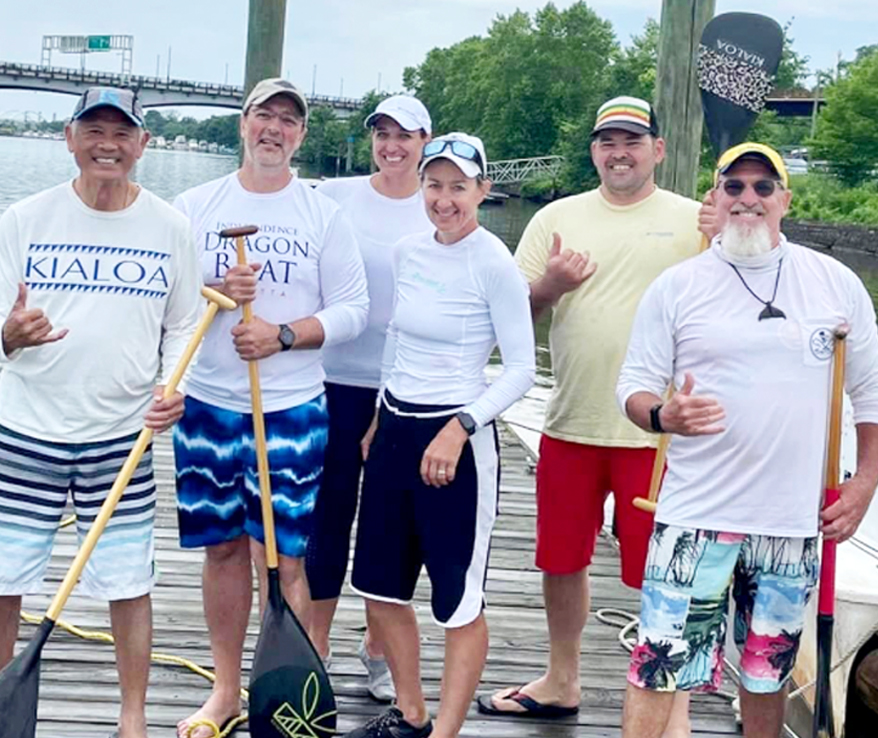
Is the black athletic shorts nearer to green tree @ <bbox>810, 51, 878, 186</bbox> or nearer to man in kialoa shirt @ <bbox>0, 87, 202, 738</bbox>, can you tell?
man in kialoa shirt @ <bbox>0, 87, 202, 738</bbox>

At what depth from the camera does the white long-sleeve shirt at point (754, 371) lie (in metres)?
2.63

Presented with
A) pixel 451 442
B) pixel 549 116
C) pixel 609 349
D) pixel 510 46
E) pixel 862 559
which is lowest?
pixel 862 559

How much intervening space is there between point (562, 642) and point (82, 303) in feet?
5.55

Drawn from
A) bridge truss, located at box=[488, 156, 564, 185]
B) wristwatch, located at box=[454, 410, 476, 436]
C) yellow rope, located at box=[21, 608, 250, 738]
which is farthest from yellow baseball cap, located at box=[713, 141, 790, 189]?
bridge truss, located at box=[488, 156, 564, 185]

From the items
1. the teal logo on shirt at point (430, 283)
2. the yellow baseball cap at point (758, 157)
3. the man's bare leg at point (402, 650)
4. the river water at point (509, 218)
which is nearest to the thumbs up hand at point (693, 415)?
the yellow baseball cap at point (758, 157)

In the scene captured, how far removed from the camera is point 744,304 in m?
2.66

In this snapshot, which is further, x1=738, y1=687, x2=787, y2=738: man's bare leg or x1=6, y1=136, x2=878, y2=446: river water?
x1=6, y1=136, x2=878, y2=446: river water

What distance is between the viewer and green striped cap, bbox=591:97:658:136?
129 inches

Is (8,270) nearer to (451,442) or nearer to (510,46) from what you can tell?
(451,442)

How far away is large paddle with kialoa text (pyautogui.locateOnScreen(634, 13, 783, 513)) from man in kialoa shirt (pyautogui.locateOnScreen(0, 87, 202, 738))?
211cm

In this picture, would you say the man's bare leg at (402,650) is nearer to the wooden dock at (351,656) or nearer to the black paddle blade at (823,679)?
the wooden dock at (351,656)

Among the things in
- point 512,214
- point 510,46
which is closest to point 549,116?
point 510,46

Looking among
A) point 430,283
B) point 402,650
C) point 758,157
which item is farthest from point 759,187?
point 402,650

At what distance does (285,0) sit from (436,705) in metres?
3.29
